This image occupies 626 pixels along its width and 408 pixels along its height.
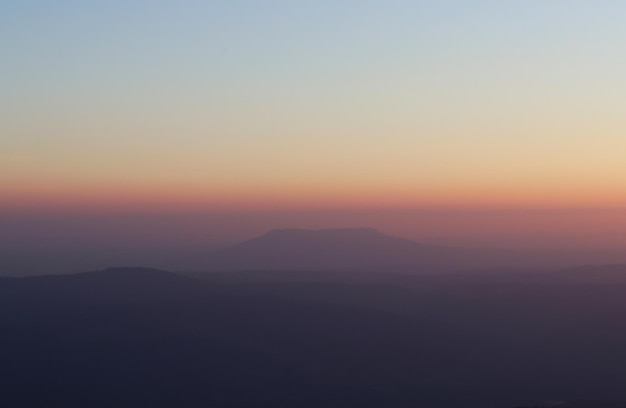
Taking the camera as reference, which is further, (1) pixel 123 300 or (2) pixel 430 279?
Answer: (2) pixel 430 279

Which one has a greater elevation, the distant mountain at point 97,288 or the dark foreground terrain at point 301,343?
the distant mountain at point 97,288

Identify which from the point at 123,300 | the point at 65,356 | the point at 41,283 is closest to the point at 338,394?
the point at 65,356

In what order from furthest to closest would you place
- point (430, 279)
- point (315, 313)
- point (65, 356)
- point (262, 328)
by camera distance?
1. point (430, 279)
2. point (315, 313)
3. point (262, 328)
4. point (65, 356)

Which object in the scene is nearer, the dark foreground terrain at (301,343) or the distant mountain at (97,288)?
the dark foreground terrain at (301,343)

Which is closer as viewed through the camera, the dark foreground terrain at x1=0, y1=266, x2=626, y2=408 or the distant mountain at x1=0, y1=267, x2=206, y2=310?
the dark foreground terrain at x1=0, y1=266, x2=626, y2=408

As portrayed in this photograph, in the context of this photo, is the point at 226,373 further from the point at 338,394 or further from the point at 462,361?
the point at 462,361

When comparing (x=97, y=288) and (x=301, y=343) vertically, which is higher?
(x=97, y=288)

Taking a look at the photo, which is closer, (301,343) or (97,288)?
(301,343)

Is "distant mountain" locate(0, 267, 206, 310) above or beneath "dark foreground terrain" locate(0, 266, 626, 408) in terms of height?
above
